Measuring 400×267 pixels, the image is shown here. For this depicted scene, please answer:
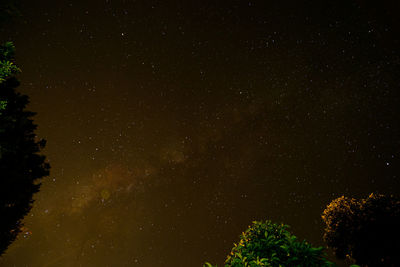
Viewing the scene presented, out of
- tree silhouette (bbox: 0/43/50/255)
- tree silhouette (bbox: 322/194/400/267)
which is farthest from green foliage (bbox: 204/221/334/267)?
tree silhouette (bbox: 322/194/400/267)

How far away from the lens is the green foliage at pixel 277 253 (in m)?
3.26

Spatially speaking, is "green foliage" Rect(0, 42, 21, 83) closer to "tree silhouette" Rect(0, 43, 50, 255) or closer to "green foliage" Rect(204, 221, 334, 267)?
"tree silhouette" Rect(0, 43, 50, 255)

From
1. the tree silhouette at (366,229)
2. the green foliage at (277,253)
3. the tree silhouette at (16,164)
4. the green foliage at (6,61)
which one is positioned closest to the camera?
the green foliage at (277,253)

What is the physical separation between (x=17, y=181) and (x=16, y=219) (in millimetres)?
1550

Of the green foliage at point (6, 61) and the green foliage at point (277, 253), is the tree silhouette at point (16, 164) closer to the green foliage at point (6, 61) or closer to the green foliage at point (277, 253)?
the green foliage at point (6, 61)

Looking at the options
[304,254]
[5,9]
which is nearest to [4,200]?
[5,9]

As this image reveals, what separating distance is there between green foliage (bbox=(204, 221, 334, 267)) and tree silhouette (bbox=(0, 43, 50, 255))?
7.40m

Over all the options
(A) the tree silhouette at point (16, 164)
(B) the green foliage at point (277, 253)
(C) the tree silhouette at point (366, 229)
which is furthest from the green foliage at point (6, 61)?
(C) the tree silhouette at point (366, 229)

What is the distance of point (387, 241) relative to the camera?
1307 centimetres

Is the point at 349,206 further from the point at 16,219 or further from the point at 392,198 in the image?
the point at 16,219

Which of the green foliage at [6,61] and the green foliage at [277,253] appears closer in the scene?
the green foliage at [277,253]

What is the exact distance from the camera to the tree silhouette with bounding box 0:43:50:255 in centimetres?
712

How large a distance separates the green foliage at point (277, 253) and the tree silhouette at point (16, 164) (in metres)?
7.40

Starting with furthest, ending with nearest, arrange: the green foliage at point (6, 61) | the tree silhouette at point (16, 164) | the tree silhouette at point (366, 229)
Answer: the tree silhouette at point (366, 229)
the tree silhouette at point (16, 164)
the green foliage at point (6, 61)
